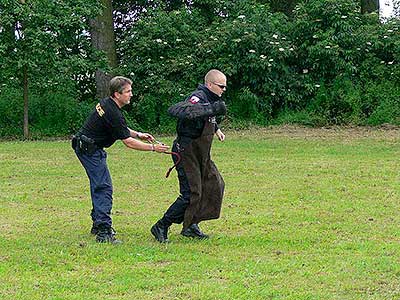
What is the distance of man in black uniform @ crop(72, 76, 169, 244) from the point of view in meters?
8.20

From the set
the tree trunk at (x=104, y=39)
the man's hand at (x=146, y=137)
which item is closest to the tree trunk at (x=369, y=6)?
the tree trunk at (x=104, y=39)

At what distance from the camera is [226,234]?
876 centimetres

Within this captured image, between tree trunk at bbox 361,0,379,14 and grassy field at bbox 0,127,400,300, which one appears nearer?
grassy field at bbox 0,127,400,300

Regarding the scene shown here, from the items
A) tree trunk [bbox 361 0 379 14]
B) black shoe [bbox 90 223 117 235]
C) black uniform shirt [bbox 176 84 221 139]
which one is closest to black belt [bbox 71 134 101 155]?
black shoe [bbox 90 223 117 235]

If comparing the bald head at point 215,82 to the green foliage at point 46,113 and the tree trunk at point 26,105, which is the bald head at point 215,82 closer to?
the tree trunk at point 26,105

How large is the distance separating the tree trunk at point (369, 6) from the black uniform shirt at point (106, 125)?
17.5 m

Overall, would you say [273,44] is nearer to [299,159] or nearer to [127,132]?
[299,159]

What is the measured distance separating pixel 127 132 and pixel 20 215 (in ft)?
7.60

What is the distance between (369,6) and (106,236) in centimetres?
1801

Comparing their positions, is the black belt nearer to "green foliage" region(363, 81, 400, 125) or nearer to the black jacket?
the black jacket

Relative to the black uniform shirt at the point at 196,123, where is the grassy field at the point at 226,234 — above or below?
below

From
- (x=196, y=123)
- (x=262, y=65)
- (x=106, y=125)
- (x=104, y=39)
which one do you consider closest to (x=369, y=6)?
(x=262, y=65)

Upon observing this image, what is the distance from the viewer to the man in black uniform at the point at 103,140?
8.20 m

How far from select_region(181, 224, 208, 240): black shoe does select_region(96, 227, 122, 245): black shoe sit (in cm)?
72
